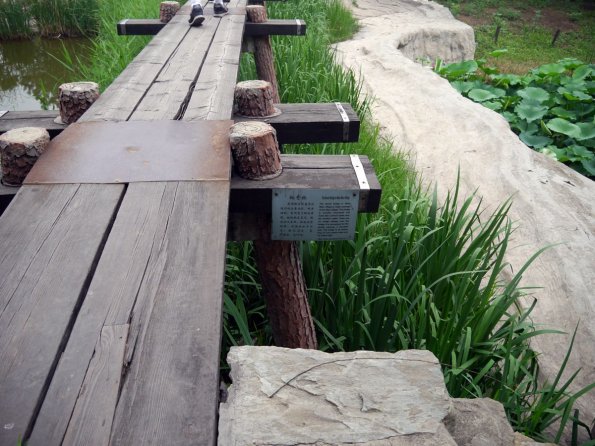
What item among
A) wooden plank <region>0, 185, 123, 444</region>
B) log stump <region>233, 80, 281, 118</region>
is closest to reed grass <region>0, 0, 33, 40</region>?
log stump <region>233, 80, 281, 118</region>

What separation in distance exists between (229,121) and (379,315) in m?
0.87

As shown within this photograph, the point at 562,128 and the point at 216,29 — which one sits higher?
the point at 216,29

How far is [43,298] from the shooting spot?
Result: 3.73ft

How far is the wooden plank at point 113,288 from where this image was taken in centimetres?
91

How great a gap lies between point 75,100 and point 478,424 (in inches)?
69.4

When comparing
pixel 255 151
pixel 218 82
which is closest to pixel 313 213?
pixel 255 151

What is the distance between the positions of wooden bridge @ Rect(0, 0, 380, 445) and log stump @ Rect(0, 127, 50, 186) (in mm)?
38

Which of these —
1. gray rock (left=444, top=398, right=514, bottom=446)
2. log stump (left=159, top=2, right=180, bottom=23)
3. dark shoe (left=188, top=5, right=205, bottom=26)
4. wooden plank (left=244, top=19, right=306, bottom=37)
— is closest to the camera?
gray rock (left=444, top=398, right=514, bottom=446)

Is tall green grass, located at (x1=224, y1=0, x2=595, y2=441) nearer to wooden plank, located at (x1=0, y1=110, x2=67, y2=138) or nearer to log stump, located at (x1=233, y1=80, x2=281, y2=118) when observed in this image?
log stump, located at (x1=233, y1=80, x2=281, y2=118)

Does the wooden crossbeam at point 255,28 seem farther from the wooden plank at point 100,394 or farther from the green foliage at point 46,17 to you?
the green foliage at point 46,17

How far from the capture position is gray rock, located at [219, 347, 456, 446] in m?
1.22

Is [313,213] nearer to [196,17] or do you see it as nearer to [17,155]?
[17,155]

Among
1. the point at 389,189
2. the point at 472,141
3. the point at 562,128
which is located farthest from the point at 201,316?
the point at 562,128

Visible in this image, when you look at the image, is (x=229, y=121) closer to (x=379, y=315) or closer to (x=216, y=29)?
(x=379, y=315)
